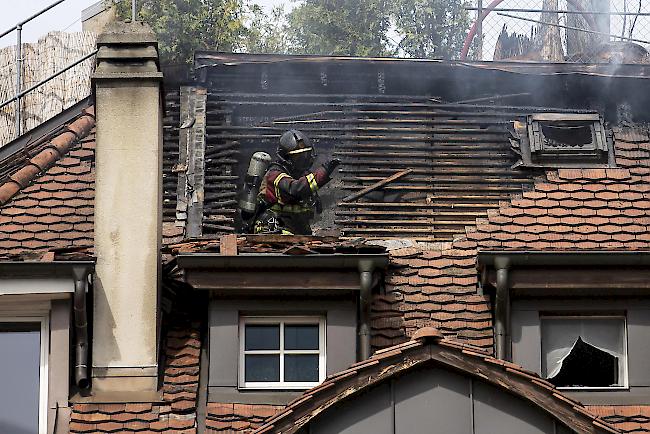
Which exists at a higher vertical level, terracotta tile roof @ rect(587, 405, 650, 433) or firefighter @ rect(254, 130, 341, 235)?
firefighter @ rect(254, 130, 341, 235)

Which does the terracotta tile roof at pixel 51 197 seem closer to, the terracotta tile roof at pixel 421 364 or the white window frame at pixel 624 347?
the terracotta tile roof at pixel 421 364

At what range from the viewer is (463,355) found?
19.7 m

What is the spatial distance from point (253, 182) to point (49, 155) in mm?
2321

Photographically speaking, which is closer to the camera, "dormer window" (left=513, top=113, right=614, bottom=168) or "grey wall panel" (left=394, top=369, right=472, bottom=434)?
"grey wall panel" (left=394, top=369, right=472, bottom=434)

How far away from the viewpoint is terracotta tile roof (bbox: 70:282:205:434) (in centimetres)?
2089

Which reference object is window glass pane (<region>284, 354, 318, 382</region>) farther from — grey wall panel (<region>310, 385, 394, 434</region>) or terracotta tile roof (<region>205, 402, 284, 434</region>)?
grey wall panel (<region>310, 385, 394, 434</region>)

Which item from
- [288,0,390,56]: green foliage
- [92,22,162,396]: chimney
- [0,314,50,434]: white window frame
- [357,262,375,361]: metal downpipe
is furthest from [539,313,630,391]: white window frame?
[288,0,390,56]: green foliage

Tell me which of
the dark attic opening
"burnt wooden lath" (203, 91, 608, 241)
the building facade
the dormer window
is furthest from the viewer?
the dormer window

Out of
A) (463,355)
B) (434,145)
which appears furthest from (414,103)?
(463,355)

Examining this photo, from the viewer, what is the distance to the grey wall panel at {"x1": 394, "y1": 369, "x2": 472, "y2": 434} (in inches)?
780

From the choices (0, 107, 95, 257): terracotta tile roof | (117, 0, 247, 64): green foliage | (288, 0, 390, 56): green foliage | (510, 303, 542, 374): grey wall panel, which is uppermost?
(288, 0, 390, 56): green foliage

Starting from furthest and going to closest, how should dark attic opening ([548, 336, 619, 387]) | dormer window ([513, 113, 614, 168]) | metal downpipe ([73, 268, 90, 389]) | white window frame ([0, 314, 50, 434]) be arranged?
dormer window ([513, 113, 614, 168]) < dark attic opening ([548, 336, 619, 387]) < white window frame ([0, 314, 50, 434]) < metal downpipe ([73, 268, 90, 389])

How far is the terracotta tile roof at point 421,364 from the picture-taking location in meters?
19.6

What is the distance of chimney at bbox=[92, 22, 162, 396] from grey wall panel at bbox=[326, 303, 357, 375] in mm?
1806
